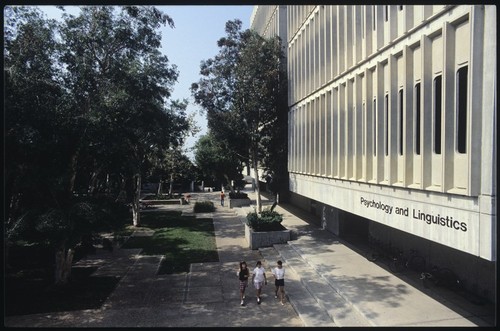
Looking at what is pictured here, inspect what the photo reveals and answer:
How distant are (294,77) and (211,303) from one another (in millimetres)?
16966

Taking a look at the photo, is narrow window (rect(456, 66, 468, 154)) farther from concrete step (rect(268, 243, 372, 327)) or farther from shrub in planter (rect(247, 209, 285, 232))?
shrub in planter (rect(247, 209, 285, 232))

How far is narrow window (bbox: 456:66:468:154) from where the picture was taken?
28.0 feet

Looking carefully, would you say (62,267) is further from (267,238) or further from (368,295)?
(368,295)

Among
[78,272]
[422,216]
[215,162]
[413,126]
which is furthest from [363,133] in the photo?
[215,162]

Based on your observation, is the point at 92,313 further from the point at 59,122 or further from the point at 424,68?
the point at 424,68

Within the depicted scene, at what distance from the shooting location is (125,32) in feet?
43.5

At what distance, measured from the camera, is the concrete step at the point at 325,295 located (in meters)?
9.91

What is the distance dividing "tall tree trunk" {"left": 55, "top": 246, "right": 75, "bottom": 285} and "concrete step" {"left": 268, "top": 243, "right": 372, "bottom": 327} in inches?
329

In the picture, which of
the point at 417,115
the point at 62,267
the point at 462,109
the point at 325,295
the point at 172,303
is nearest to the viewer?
the point at 462,109

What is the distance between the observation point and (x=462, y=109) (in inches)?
339

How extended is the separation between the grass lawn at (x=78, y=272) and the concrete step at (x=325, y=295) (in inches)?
157

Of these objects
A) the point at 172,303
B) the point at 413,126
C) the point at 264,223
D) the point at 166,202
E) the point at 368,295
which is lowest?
the point at 172,303

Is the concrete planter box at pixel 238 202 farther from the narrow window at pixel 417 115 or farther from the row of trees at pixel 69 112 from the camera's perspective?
the narrow window at pixel 417 115

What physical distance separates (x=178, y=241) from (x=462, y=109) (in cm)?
1577
